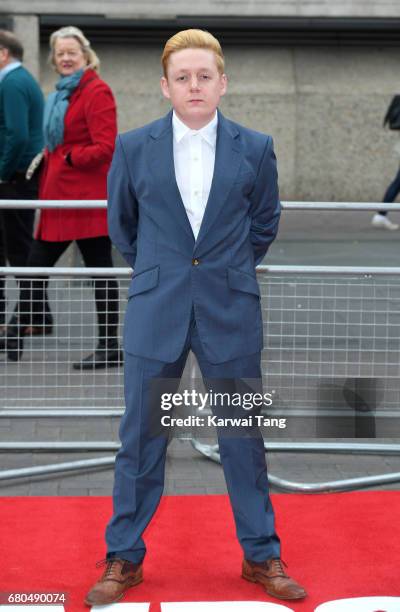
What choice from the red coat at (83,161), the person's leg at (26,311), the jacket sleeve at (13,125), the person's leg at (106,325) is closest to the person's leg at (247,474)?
the person's leg at (106,325)

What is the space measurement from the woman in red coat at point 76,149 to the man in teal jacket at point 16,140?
634mm

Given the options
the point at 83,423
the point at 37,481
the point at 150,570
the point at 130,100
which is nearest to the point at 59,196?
the point at 83,423

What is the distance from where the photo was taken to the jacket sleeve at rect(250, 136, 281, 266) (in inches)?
169

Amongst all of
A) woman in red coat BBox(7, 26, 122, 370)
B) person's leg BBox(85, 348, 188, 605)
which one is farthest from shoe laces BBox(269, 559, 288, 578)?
woman in red coat BBox(7, 26, 122, 370)

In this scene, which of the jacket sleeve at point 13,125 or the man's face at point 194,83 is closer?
the man's face at point 194,83

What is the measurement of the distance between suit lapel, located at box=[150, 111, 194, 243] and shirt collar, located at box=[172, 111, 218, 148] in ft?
0.09

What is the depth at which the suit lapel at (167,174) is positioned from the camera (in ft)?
13.6

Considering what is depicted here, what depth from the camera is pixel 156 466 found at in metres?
4.29

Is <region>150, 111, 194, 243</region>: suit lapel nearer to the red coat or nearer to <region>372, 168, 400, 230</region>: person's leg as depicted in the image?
the red coat

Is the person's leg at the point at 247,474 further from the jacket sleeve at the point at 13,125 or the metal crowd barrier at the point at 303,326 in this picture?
the jacket sleeve at the point at 13,125

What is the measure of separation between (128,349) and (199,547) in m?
1.03

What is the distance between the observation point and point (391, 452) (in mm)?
6219

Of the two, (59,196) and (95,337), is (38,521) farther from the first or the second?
(59,196)

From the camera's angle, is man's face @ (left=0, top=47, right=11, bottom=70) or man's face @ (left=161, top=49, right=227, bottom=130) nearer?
man's face @ (left=161, top=49, right=227, bottom=130)
